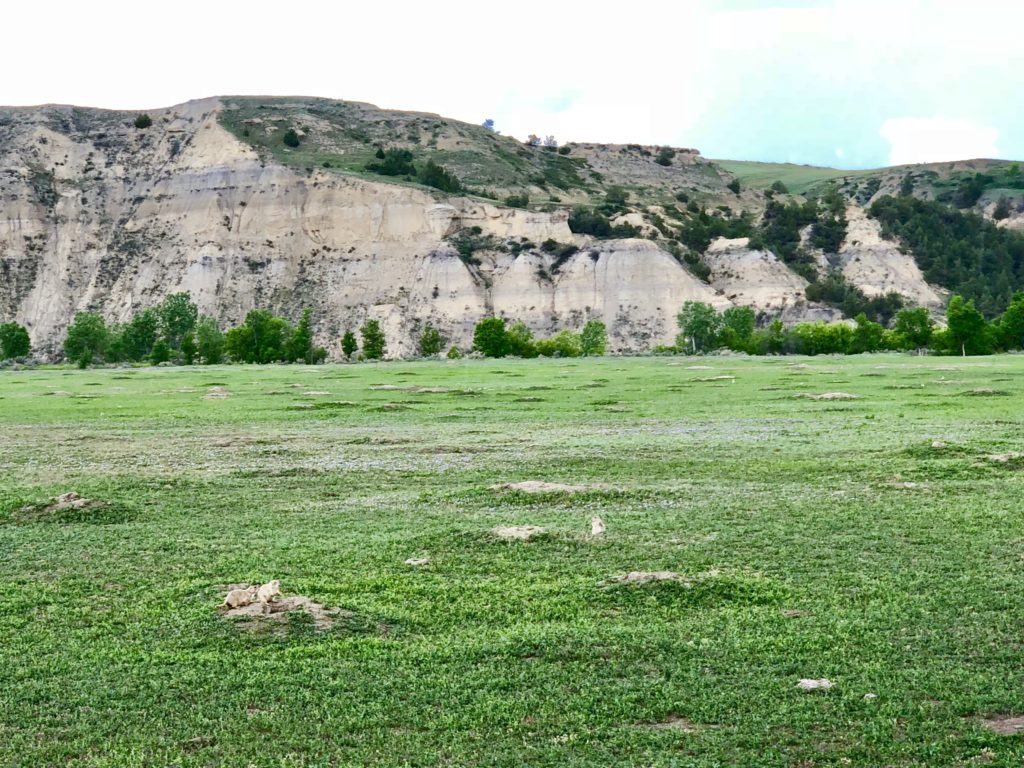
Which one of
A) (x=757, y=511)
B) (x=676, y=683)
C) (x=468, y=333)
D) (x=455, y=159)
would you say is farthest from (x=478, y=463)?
(x=455, y=159)

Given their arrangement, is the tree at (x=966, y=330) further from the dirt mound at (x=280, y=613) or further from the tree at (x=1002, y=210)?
the tree at (x=1002, y=210)

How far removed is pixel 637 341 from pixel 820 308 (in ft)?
71.2

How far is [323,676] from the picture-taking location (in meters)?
8.13

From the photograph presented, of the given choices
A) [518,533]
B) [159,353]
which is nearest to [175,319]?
→ [159,353]

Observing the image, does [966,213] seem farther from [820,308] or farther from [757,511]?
[757,511]

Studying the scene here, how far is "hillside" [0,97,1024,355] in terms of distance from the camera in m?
125

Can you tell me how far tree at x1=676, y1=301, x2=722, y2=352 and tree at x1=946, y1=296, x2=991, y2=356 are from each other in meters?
26.4

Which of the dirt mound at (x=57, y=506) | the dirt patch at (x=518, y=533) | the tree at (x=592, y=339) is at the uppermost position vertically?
the dirt patch at (x=518, y=533)

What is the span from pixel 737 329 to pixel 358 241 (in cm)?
4745

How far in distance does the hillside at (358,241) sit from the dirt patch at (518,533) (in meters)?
108

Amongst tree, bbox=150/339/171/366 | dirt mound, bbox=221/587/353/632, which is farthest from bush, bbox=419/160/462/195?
dirt mound, bbox=221/587/353/632

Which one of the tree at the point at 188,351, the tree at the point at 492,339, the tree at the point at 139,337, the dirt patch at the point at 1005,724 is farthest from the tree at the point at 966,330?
the dirt patch at the point at 1005,724

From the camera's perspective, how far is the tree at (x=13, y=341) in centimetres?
10738

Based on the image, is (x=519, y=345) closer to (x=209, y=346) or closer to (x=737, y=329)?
(x=737, y=329)
